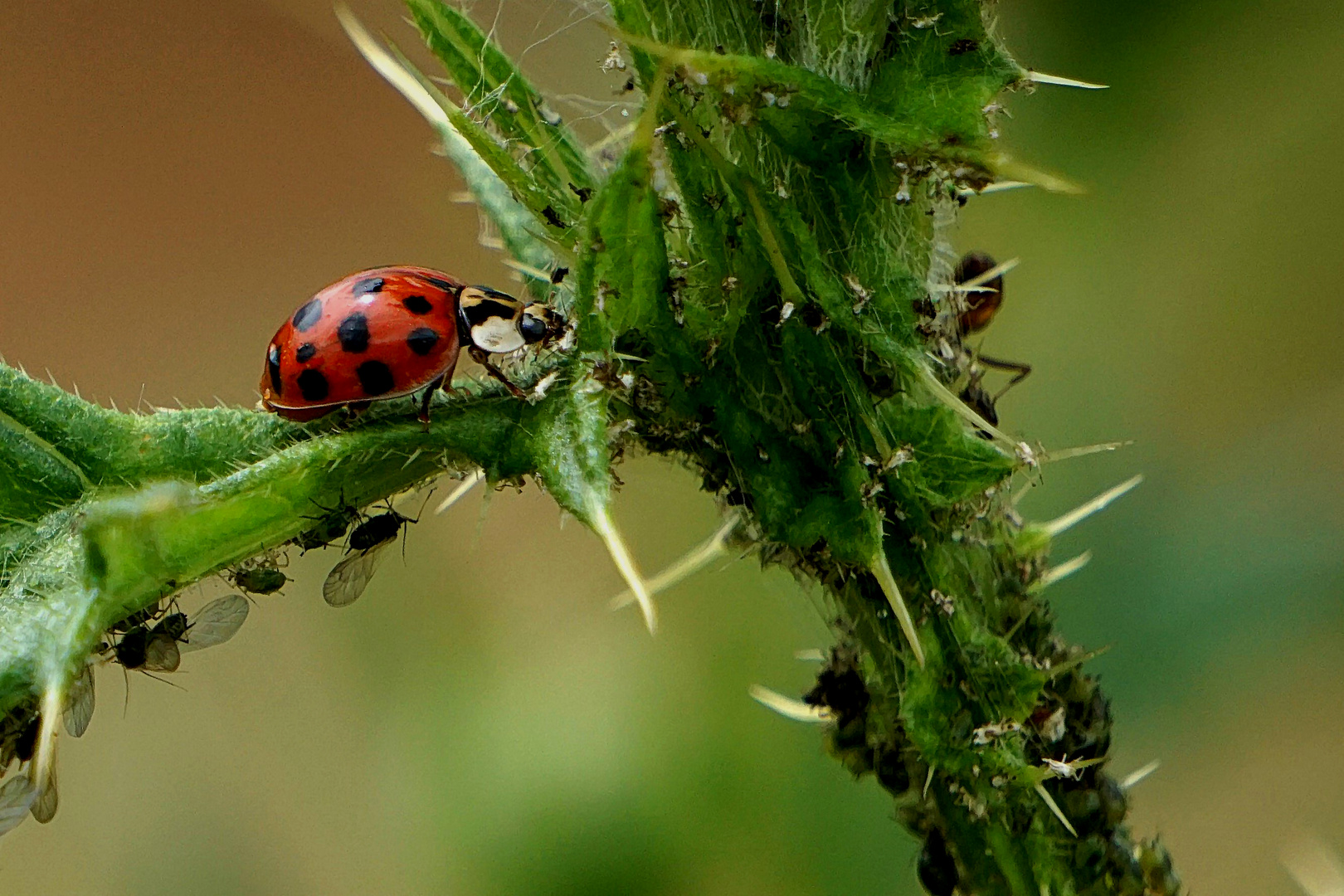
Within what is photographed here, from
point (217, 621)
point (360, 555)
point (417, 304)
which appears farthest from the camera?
point (417, 304)

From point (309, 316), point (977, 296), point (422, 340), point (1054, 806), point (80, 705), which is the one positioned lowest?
point (1054, 806)

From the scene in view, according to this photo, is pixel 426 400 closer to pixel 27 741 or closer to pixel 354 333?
pixel 354 333

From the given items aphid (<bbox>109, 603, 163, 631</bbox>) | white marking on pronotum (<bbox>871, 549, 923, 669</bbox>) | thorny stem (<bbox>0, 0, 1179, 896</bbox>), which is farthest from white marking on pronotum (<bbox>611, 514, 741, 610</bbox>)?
aphid (<bbox>109, 603, 163, 631</bbox>)

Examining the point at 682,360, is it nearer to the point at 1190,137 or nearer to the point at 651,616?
the point at 651,616

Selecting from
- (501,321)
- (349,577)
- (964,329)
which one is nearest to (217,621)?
(349,577)

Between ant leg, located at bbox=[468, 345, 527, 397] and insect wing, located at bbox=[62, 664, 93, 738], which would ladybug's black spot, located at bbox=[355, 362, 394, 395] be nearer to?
ant leg, located at bbox=[468, 345, 527, 397]

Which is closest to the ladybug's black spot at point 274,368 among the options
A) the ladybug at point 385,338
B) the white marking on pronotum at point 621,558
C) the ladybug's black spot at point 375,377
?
the ladybug at point 385,338
